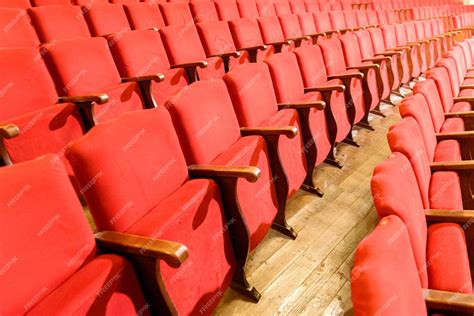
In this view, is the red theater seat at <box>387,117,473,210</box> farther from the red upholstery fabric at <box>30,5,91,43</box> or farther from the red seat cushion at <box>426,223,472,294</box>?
the red upholstery fabric at <box>30,5,91,43</box>

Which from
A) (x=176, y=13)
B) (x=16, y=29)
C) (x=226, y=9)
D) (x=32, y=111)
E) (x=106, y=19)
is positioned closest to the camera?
(x=32, y=111)

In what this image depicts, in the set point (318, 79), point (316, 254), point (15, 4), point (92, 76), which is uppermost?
point (15, 4)

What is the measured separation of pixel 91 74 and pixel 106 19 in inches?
7.3

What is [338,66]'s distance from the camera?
23.2 inches

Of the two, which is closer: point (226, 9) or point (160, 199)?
point (160, 199)

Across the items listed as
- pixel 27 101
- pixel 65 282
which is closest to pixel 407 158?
pixel 65 282

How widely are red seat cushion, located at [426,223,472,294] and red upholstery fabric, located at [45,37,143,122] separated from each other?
0.33m

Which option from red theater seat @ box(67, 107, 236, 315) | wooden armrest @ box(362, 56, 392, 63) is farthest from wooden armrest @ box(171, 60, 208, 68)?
wooden armrest @ box(362, 56, 392, 63)

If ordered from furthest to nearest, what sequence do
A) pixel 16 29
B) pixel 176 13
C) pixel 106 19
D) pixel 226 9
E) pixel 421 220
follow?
pixel 226 9 < pixel 176 13 < pixel 106 19 < pixel 16 29 < pixel 421 220

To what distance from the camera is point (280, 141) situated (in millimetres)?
358

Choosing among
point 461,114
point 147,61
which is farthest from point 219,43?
point 461,114

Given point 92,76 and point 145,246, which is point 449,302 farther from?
point 92,76

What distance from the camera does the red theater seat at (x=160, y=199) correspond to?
0.69 feet

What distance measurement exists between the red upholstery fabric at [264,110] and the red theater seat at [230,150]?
19mm
